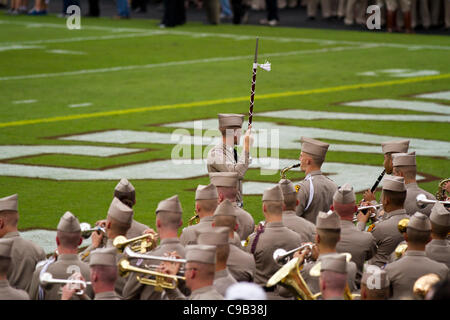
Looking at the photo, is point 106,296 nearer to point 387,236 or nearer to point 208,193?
point 208,193

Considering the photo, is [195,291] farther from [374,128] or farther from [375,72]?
[375,72]

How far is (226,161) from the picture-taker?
1077 centimetres

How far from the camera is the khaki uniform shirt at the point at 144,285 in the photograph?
311 inches

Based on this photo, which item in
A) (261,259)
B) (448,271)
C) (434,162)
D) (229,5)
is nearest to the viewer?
(448,271)

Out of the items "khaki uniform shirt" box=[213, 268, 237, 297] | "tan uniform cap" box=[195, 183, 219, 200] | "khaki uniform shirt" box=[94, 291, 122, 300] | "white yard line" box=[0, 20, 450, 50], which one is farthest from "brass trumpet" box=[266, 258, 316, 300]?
"white yard line" box=[0, 20, 450, 50]

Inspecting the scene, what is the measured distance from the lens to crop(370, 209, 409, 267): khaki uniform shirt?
369 inches

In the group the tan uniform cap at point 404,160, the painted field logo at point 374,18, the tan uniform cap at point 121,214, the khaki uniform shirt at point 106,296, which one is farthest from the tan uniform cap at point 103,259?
the painted field logo at point 374,18

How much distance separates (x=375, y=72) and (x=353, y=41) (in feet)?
19.8

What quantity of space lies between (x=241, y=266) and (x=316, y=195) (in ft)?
7.36

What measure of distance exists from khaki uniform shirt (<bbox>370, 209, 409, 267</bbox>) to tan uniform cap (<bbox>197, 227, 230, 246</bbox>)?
217 cm

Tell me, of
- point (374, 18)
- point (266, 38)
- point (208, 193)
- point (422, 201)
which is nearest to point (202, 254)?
point (208, 193)

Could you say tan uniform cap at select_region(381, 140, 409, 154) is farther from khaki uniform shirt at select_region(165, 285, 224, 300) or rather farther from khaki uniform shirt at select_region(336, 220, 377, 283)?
khaki uniform shirt at select_region(165, 285, 224, 300)

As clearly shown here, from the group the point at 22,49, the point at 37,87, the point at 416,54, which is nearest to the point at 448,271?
the point at 37,87

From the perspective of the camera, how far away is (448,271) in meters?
8.02
